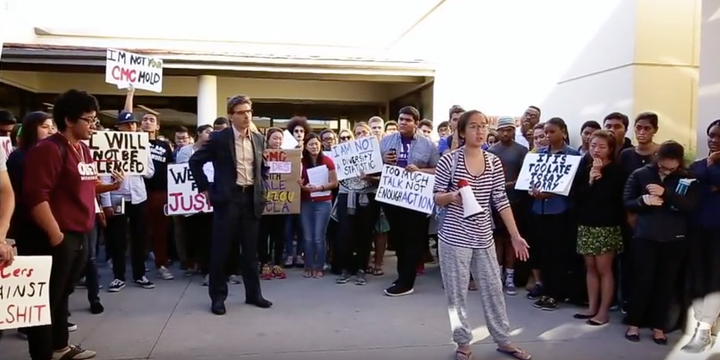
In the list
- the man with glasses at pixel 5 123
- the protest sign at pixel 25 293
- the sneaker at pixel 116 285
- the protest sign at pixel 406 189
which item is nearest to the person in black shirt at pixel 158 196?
the sneaker at pixel 116 285

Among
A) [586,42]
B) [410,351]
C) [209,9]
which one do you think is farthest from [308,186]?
[209,9]

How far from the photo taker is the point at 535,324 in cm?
572

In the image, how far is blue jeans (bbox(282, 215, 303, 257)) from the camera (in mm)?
8219

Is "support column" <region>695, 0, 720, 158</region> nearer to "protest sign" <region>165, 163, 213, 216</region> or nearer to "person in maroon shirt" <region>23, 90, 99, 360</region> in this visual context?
"protest sign" <region>165, 163, 213, 216</region>

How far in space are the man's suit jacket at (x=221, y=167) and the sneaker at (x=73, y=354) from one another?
1830 mm

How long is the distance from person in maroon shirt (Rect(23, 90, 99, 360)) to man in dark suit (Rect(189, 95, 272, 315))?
159cm

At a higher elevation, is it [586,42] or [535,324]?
[586,42]

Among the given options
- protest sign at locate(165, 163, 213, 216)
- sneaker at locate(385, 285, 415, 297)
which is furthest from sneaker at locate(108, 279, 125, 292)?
sneaker at locate(385, 285, 415, 297)

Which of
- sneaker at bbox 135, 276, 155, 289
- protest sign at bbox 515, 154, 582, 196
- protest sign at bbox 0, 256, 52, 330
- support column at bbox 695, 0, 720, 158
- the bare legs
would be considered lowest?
sneaker at bbox 135, 276, 155, 289

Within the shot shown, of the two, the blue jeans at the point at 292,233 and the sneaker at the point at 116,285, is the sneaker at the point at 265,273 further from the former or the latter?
the sneaker at the point at 116,285

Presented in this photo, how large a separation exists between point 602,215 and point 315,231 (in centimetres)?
358

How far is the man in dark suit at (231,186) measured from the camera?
5.99m

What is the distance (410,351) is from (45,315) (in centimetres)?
271

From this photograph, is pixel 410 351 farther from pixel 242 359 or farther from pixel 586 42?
pixel 586 42
